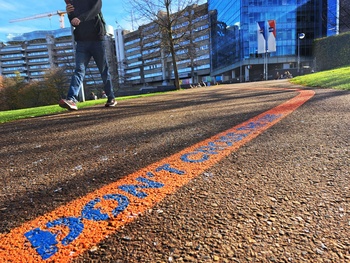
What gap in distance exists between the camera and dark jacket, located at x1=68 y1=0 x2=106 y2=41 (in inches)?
182

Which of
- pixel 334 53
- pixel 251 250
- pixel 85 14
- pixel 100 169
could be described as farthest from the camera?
pixel 334 53

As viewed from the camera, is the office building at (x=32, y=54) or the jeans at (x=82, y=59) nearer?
the jeans at (x=82, y=59)

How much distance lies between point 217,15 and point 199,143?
67.8m

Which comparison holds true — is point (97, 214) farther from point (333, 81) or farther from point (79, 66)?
point (333, 81)

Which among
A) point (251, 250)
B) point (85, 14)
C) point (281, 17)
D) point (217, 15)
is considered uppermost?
point (217, 15)

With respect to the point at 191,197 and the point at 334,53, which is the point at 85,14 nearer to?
the point at 191,197

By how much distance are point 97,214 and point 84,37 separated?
4538 mm

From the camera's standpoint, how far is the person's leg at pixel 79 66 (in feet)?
15.3

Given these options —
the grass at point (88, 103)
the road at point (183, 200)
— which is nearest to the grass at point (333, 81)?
the grass at point (88, 103)

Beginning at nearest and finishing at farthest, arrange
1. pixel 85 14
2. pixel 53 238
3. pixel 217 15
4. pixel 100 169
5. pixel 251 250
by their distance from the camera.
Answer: pixel 251 250 < pixel 53 238 < pixel 100 169 < pixel 85 14 < pixel 217 15

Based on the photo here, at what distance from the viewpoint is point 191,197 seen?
127 cm

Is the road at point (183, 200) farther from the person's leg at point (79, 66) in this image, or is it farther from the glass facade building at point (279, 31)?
the glass facade building at point (279, 31)

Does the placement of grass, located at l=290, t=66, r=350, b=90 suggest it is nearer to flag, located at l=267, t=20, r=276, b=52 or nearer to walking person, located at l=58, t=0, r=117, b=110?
walking person, located at l=58, t=0, r=117, b=110

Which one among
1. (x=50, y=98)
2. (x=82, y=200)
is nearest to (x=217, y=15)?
(x=50, y=98)
